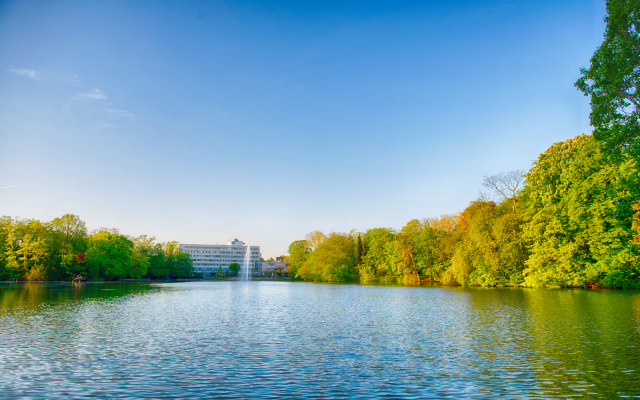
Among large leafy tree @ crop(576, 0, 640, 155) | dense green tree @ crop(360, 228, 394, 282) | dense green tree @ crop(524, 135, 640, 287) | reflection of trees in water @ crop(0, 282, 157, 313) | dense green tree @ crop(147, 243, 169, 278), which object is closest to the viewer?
large leafy tree @ crop(576, 0, 640, 155)

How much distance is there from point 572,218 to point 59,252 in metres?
93.3

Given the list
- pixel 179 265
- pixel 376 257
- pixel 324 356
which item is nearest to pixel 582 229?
pixel 324 356

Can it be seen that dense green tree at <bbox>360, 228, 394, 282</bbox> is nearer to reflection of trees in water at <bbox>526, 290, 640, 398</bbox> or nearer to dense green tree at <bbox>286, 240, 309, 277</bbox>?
dense green tree at <bbox>286, 240, 309, 277</bbox>

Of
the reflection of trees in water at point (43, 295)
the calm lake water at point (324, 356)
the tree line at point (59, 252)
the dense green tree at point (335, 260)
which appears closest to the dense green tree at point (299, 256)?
the dense green tree at point (335, 260)

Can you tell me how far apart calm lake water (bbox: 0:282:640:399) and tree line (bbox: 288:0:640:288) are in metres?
11.7

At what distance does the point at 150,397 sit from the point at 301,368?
14.2ft

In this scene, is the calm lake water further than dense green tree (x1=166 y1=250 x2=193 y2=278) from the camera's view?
No

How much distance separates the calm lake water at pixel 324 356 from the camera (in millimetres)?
9539

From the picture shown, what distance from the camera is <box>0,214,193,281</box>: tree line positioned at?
3046 inches

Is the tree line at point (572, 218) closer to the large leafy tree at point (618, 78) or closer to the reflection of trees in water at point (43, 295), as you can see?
the large leafy tree at point (618, 78)

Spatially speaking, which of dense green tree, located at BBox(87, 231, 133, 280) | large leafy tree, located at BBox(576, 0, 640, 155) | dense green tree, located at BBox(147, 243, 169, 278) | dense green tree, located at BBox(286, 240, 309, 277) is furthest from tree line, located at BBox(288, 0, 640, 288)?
dense green tree, located at BBox(147, 243, 169, 278)

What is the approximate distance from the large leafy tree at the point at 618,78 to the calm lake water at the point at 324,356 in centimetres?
1021

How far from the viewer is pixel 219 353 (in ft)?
45.1

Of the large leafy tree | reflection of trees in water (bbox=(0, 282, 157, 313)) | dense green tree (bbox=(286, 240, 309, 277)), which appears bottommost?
reflection of trees in water (bbox=(0, 282, 157, 313))
